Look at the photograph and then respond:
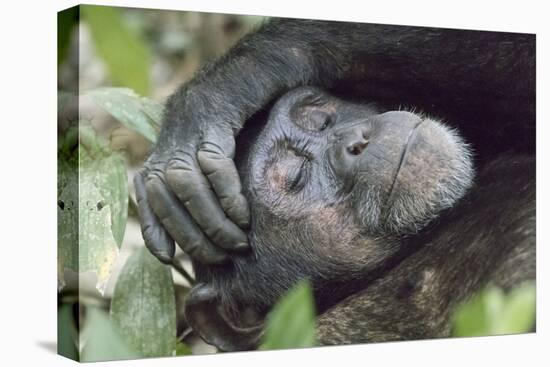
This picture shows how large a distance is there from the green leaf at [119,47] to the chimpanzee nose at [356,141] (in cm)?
69

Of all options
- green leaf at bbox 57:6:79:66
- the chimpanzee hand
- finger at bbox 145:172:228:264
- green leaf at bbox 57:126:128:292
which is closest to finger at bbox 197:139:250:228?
the chimpanzee hand

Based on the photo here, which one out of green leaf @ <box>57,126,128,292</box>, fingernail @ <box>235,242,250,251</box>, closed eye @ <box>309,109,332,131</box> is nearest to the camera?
green leaf @ <box>57,126,128,292</box>

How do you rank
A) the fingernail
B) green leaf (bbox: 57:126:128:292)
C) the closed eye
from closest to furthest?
green leaf (bbox: 57:126:128:292) < the fingernail < the closed eye

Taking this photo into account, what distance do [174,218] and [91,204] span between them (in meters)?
0.26

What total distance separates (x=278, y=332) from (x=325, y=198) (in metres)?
1.41

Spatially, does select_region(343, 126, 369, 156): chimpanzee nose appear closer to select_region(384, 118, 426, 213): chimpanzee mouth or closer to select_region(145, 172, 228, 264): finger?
select_region(384, 118, 426, 213): chimpanzee mouth

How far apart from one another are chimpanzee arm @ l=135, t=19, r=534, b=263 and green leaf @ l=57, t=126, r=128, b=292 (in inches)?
3.2

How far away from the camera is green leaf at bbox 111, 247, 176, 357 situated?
9.26 ft

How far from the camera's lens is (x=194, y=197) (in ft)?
8.97

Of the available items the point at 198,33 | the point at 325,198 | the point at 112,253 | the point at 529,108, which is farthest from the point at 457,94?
the point at 112,253

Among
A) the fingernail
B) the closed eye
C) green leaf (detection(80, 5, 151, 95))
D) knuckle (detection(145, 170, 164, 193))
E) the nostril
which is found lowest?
Result: the fingernail

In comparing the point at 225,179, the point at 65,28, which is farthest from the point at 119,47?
the point at 225,179

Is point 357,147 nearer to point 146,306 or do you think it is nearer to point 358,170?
point 358,170

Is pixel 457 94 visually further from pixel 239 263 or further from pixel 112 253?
pixel 112 253
